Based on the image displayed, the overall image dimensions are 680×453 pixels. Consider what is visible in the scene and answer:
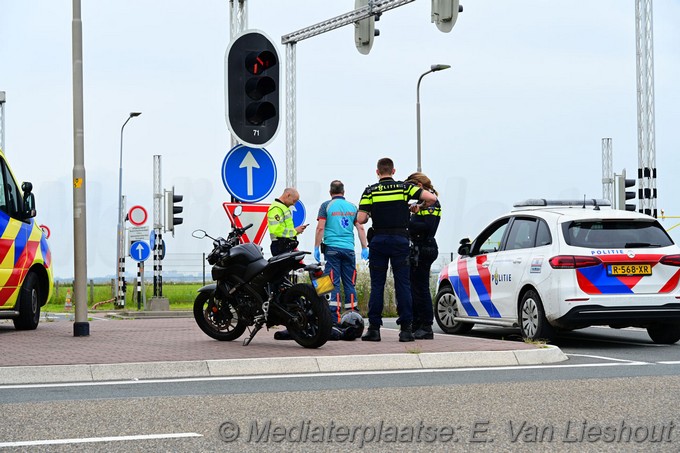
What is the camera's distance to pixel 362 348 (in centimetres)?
1184

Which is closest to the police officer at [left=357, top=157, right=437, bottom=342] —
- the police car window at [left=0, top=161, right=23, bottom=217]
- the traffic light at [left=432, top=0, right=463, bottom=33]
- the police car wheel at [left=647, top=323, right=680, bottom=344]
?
the police car wheel at [left=647, top=323, right=680, bottom=344]

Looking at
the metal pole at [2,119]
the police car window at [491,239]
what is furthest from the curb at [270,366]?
the metal pole at [2,119]

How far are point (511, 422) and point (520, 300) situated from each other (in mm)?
6855

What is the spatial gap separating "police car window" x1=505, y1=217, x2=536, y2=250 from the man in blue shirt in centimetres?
200

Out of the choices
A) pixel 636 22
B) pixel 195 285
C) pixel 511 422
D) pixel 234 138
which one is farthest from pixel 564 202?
pixel 195 285

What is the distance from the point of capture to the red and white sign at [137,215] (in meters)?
29.5

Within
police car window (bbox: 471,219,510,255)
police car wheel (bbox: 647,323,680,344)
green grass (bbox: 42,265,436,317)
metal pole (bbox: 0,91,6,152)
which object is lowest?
green grass (bbox: 42,265,436,317)

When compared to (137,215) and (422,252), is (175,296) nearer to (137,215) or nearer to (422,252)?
(137,215)

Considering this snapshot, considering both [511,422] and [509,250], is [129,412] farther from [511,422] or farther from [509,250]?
[509,250]

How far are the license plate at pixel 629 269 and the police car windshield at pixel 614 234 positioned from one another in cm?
26

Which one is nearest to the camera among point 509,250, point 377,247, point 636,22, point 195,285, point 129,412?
point 129,412

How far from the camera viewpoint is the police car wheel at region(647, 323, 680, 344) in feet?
45.2

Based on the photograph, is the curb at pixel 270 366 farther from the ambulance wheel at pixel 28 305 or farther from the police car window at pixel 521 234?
the ambulance wheel at pixel 28 305

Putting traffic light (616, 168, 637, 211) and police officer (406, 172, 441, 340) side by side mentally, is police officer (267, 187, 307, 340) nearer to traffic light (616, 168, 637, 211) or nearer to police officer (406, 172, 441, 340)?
police officer (406, 172, 441, 340)
